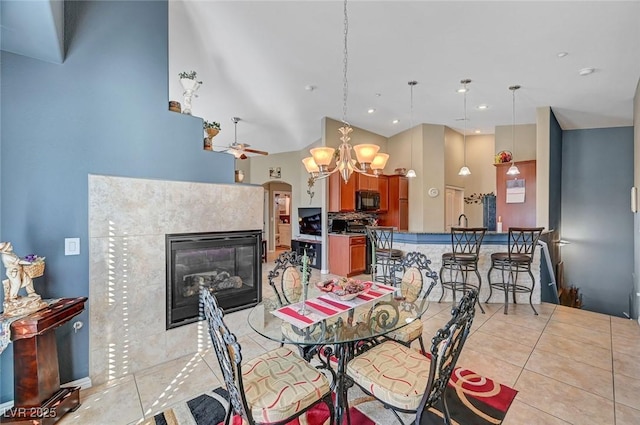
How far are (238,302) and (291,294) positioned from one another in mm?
896

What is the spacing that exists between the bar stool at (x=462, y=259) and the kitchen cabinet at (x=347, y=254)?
194 cm

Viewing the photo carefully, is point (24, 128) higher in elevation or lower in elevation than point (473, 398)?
higher

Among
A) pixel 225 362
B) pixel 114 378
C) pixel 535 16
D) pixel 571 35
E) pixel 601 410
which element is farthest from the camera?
pixel 571 35

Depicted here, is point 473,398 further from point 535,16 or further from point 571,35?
point 571,35

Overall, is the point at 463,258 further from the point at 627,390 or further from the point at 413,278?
the point at 627,390

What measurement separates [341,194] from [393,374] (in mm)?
4669

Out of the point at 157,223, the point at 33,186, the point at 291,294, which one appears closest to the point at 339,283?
the point at 291,294

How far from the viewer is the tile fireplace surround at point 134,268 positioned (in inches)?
90.7

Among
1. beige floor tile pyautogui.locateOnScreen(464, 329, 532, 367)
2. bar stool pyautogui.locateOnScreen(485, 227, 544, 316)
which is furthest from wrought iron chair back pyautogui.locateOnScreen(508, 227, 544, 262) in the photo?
beige floor tile pyautogui.locateOnScreen(464, 329, 532, 367)

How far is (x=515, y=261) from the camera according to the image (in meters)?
3.93

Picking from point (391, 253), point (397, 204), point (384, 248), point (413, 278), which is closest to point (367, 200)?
point (397, 204)

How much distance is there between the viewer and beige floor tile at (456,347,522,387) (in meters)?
2.41

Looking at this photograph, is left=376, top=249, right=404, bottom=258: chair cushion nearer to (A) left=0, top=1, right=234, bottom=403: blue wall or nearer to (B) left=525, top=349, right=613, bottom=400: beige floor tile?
(B) left=525, top=349, right=613, bottom=400: beige floor tile

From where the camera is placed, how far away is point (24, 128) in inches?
81.3
